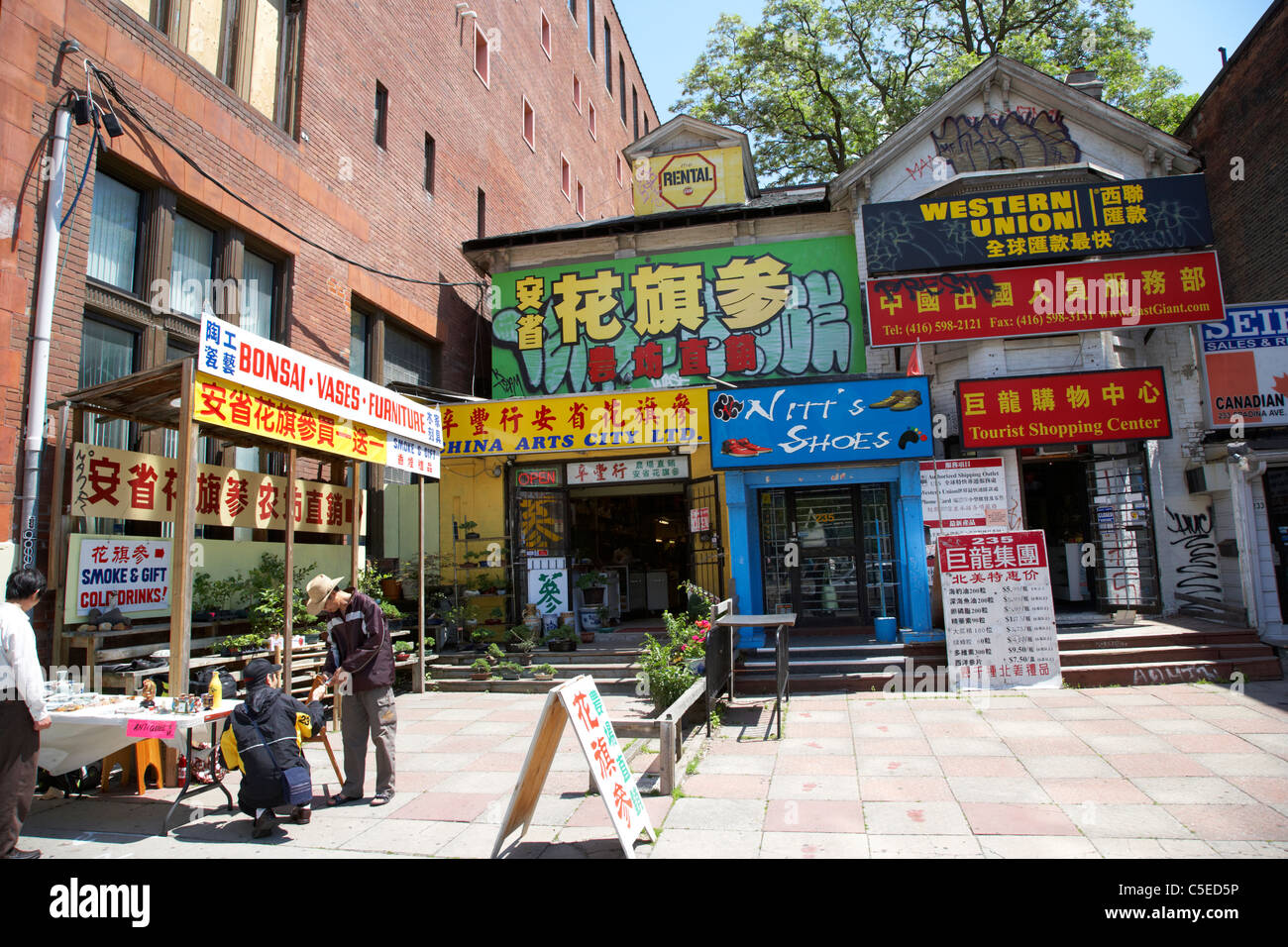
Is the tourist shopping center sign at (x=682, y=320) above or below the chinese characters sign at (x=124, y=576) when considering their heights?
above

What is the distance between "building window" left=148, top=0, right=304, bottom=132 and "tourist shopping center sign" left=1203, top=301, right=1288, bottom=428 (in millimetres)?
14874

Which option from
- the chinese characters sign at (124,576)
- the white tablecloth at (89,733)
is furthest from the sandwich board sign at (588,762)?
the chinese characters sign at (124,576)

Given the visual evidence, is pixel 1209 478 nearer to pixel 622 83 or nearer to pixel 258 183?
pixel 258 183

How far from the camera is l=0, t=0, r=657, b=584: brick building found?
24.9 ft

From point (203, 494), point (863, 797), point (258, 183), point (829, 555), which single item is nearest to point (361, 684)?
point (863, 797)

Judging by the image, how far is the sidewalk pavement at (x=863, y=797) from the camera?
502 cm

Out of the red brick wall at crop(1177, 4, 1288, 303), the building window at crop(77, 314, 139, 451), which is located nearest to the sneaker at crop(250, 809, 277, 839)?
the building window at crop(77, 314, 139, 451)

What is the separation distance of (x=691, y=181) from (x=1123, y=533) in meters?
10.7

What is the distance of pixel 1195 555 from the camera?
12.3m

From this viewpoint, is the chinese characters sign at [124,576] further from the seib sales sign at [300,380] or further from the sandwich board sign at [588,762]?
the sandwich board sign at [588,762]

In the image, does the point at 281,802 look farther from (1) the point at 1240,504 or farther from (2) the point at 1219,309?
(2) the point at 1219,309

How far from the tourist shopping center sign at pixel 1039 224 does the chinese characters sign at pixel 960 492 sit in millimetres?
3516

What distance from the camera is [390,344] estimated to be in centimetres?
1453

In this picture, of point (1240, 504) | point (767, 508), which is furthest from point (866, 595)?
point (1240, 504)
